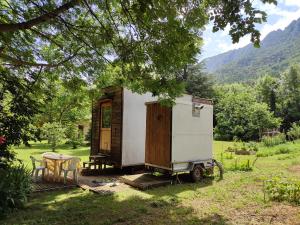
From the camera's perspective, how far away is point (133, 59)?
6.15m

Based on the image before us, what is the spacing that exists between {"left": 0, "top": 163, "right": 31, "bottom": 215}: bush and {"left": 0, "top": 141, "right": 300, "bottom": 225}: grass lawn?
0.68 ft

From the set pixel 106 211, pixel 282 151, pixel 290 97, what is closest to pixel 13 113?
pixel 106 211

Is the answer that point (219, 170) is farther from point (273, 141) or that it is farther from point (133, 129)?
point (273, 141)

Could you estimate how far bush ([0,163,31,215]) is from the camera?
545 centimetres

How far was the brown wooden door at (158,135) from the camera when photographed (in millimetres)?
8873

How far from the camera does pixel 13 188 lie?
572 centimetres

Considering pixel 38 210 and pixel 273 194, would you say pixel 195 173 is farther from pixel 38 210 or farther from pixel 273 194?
pixel 38 210

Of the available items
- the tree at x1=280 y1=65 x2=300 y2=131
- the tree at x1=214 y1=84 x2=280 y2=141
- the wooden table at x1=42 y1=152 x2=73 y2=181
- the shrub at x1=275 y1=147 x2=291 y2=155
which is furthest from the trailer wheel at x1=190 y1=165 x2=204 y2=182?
the tree at x1=280 y1=65 x2=300 y2=131

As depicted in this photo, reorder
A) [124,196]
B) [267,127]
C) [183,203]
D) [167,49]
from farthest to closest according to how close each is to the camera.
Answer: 1. [267,127]
2. [124,196]
3. [183,203]
4. [167,49]

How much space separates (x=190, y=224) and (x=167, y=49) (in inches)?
130

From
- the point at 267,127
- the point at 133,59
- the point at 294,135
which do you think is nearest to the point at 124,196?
the point at 133,59

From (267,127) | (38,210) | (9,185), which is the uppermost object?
(267,127)

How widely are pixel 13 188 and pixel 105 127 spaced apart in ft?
19.4

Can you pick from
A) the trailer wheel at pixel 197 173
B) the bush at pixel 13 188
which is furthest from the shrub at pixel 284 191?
the bush at pixel 13 188
